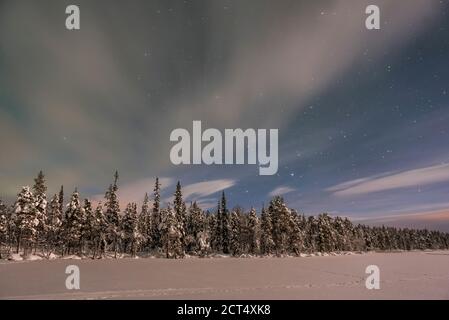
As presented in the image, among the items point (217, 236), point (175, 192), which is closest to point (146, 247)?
point (217, 236)

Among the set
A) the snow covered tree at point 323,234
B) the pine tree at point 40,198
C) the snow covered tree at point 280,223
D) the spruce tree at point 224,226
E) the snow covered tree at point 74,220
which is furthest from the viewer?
the snow covered tree at point 323,234

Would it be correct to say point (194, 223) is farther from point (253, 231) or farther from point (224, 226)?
point (253, 231)

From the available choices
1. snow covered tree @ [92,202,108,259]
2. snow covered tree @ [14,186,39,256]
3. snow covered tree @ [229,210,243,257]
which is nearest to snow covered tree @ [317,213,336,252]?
snow covered tree @ [229,210,243,257]

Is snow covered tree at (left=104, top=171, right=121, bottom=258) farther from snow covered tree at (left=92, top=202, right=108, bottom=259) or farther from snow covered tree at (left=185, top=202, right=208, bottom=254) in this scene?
snow covered tree at (left=185, top=202, right=208, bottom=254)

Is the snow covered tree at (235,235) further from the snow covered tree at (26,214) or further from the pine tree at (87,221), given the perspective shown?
the snow covered tree at (26,214)

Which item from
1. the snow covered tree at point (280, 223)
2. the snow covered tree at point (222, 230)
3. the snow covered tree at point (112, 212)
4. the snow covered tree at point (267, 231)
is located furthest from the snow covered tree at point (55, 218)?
the snow covered tree at point (280, 223)

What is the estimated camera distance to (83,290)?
1545 cm

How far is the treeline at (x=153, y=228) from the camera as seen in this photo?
6100 centimetres

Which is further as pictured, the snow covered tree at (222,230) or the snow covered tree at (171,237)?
the snow covered tree at (222,230)

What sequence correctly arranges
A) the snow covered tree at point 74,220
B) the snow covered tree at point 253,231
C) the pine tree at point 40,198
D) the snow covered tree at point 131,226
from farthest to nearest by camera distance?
the snow covered tree at point 253,231 → the snow covered tree at point 131,226 → the snow covered tree at point 74,220 → the pine tree at point 40,198

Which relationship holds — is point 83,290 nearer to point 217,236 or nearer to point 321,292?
point 321,292

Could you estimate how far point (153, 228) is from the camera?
89250 mm

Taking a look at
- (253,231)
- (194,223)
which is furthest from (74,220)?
(253,231)
